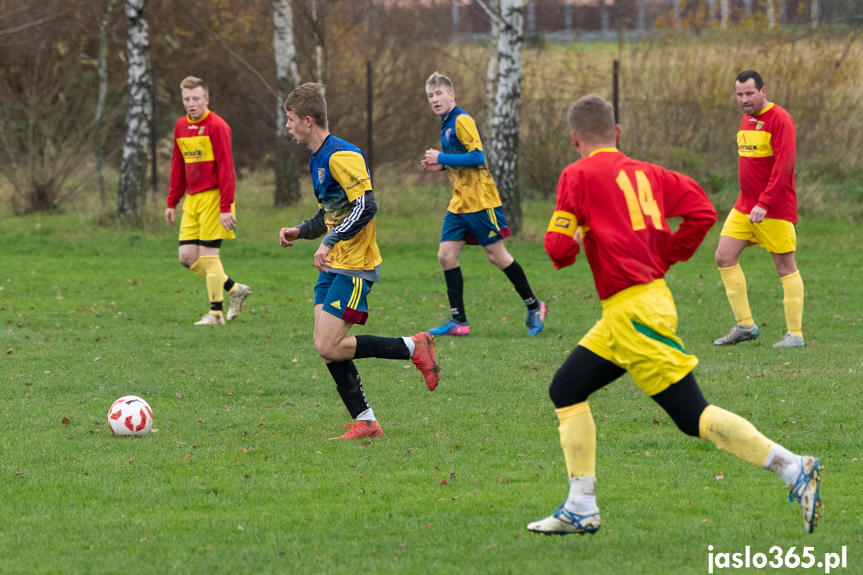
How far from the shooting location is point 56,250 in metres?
16.6

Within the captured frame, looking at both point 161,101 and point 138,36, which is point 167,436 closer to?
point 138,36

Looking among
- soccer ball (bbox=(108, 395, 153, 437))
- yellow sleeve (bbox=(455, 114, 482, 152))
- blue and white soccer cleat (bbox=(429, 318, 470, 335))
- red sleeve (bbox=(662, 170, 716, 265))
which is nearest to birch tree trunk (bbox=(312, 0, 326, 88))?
yellow sleeve (bbox=(455, 114, 482, 152))

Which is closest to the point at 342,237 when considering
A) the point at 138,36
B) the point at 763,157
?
the point at 763,157

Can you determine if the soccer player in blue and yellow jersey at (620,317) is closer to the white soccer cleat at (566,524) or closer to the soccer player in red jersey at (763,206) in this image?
the white soccer cleat at (566,524)

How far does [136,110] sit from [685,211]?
48.6ft

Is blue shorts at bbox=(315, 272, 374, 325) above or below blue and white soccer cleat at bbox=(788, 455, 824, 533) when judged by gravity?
above

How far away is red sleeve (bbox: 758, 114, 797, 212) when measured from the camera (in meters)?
9.05

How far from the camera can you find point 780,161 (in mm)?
9102

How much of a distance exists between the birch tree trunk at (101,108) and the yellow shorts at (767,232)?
43.2 ft

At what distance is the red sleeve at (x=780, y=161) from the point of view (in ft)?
29.7

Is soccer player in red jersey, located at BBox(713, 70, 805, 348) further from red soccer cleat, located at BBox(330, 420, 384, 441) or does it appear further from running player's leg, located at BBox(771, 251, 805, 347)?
red soccer cleat, located at BBox(330, 420, 384, 441)

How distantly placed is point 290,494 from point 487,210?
532 centimetres

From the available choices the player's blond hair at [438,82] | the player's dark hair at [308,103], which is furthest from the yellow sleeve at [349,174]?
the player's blond hair at [438,82]

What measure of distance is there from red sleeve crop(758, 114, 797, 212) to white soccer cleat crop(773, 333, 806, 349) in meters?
1.17
